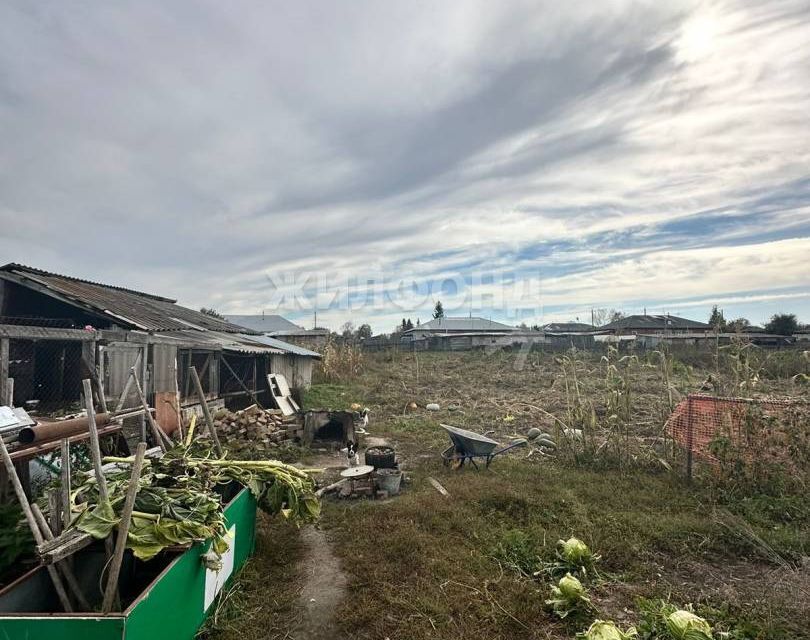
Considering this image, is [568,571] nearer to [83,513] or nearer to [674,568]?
[674,568]

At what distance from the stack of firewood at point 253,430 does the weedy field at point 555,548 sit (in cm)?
306

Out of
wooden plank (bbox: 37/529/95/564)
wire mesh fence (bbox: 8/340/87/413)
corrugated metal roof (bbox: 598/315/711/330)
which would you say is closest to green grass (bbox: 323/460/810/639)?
wooden plank (bbox: 37/529/95/564)

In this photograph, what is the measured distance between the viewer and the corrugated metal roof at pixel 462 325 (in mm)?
52209

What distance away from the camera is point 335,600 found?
4352mm

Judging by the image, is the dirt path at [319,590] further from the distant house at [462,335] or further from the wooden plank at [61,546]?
the distant house at [462,335]

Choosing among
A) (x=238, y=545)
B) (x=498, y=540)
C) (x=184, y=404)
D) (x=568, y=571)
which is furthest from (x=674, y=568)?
(x=184, y=404)

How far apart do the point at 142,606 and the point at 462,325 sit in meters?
51.7

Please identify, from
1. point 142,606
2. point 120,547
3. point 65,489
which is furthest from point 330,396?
point 142,606

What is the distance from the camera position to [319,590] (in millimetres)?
4535

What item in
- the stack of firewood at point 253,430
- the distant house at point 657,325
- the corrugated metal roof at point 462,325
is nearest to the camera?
the stack of firewood at point 253,430

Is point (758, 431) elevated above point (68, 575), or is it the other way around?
point (758, 431)

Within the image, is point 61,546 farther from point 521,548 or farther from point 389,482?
point 389,482

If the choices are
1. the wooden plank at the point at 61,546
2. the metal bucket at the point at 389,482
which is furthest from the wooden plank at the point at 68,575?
the metal bucket at the point at 389,482

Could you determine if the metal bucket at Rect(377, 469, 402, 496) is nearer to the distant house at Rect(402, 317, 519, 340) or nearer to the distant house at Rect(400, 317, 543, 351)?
the distant house at Rect(400, 317, 543, 351)
